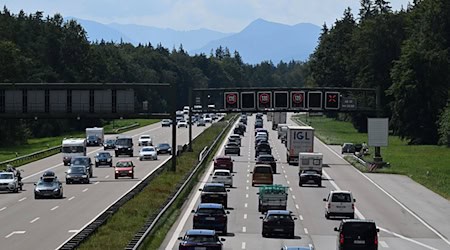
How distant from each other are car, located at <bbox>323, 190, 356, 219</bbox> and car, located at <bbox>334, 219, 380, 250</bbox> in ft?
39.5

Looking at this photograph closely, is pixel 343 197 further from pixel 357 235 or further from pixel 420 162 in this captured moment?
pixel 420 162

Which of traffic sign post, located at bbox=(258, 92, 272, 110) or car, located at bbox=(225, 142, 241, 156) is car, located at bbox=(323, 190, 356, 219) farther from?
car, located at bbox=(225, 142, 241, 156)

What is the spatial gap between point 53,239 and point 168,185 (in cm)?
2096

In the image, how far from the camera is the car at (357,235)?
3189cm

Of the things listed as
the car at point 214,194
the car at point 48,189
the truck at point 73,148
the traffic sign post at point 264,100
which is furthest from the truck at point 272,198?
the truck at point 73,148

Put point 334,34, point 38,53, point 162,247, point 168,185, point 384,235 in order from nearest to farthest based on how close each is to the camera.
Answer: point 162,247 → point 384,235 → point 168,185 → point 38,53 → point 334,34

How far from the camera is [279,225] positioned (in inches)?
1484

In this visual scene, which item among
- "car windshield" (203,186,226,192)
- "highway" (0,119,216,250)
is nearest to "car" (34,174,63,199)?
"highway" (0,119,216,250)

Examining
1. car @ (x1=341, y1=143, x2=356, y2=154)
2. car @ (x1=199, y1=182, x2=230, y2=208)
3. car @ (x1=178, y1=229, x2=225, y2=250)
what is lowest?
car @ (x1=341, y1=143, x2=356, y2=154)

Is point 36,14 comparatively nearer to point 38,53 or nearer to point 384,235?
point 38,53

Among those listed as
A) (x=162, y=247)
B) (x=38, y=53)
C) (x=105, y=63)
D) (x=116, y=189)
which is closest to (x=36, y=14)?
(x=105, y=63)

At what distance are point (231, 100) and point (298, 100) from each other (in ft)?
18.8

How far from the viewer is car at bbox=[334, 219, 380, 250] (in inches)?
1256

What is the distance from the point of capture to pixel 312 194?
58.5 meters
